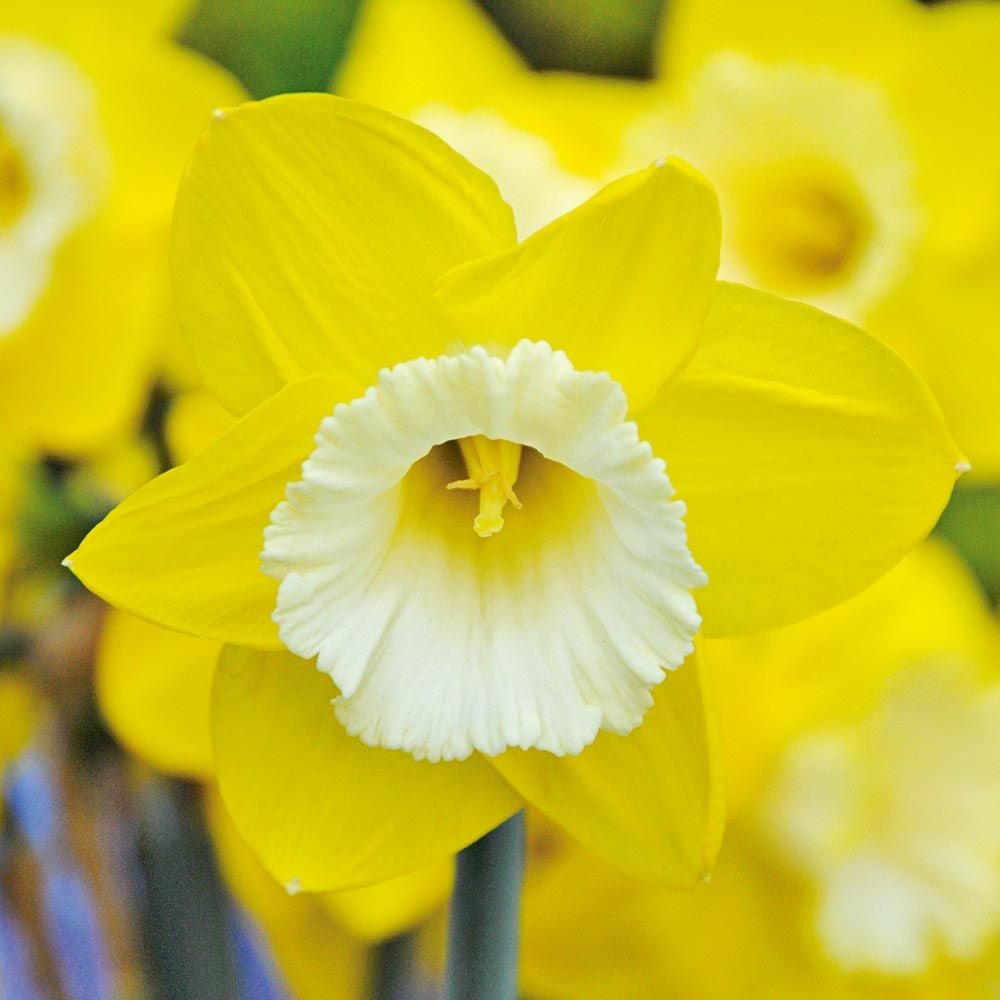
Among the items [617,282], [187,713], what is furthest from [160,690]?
[617,282]

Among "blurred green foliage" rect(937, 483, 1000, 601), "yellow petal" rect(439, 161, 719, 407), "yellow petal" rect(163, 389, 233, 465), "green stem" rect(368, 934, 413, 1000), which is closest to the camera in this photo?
"yellow petal" rect(439, 161, 719, 407)

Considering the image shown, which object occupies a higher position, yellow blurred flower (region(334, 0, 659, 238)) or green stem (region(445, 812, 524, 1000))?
yellow blurred flower (region(334, 0, 659, 238))

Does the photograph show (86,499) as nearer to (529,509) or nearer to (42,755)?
(42,755)

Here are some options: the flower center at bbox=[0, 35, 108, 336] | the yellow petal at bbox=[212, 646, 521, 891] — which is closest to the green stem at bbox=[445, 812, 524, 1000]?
the yellow petal at bbox=[212, 646, 521, 891]

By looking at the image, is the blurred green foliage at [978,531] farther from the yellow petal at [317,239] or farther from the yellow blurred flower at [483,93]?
the yellow petal at [317,239]

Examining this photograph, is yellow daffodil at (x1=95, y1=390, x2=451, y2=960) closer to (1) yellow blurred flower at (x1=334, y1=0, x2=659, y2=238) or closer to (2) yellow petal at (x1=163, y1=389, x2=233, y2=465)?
(2) yellow petal at (x1=163, y1=389, x2=233, y2=465)

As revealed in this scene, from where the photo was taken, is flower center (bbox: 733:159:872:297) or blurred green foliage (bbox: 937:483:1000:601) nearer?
flower center (bbox: 733:159:872:297)

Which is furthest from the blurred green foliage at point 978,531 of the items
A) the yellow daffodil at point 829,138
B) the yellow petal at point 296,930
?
the yellow petal at point 296,930

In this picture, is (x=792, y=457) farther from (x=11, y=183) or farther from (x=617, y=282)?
(x=11, y=183)
